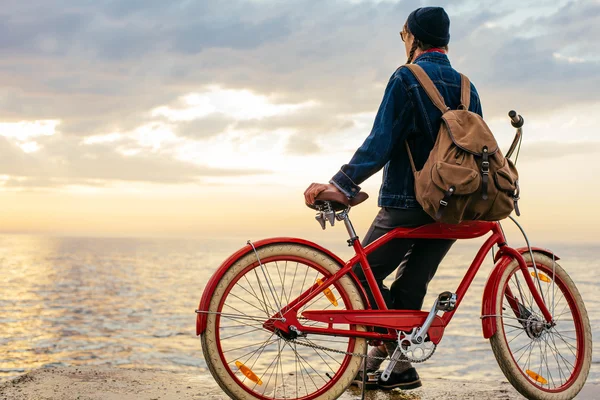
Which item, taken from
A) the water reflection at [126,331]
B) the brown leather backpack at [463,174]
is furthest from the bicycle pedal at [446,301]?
the water reflection at [126,331]

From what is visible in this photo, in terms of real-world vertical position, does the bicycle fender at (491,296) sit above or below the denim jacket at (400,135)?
below

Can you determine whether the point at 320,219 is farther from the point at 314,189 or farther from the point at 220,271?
the point at 220,271

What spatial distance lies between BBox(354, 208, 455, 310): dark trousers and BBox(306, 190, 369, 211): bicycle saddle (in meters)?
0.29

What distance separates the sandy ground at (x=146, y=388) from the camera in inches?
163

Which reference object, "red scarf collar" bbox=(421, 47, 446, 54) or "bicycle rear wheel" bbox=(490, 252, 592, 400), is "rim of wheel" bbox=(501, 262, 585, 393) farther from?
"red scarf collar" bbox=(421, 47, 446, 54)

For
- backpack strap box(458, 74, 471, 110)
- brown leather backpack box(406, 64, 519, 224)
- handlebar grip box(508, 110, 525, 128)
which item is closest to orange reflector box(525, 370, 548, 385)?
brown leather backpack box(406, 64, 519, 224)

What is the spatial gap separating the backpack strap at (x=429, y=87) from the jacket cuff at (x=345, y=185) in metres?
0.65

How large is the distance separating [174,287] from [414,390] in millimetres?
43521

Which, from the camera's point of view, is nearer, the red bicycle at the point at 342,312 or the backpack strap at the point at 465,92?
the red bicycle at the point at 342,312

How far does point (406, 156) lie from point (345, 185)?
0.45 metres

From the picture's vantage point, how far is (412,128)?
342cm

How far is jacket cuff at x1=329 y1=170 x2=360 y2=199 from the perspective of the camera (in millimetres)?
3328

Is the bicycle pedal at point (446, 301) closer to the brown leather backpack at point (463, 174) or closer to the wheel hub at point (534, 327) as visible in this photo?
the brown leather backpack at point (463, 174)

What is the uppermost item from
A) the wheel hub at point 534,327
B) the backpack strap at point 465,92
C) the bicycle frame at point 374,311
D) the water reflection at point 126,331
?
the backpack strap at point 465,92
